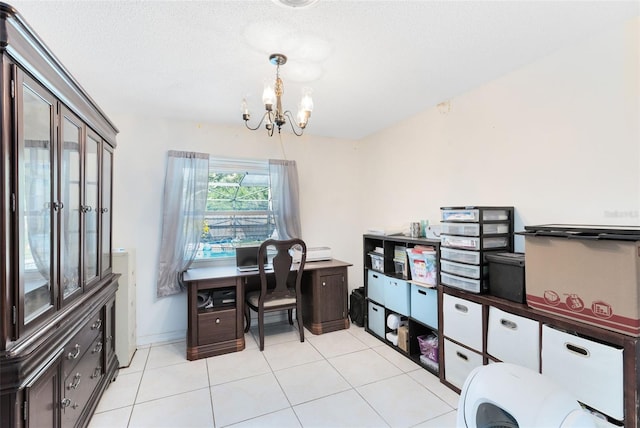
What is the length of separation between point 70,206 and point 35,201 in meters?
0.41

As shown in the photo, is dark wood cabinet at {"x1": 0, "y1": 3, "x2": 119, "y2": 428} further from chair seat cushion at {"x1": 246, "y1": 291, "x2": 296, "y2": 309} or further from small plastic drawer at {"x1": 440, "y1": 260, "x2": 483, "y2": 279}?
small plastic drawer at {"x1": 440, "y1": 260, "x2": 483, "y2": 279}

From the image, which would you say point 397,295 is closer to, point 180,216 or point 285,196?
point 285,196

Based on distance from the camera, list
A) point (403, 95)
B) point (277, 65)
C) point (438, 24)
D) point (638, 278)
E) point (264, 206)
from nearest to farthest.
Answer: point (638, 278) → point (438, 24) → point (277, 65) → point (403, 95) → point (264, 206)

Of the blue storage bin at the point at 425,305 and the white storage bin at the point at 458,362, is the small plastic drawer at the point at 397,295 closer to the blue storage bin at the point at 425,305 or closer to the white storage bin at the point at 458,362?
the blue storage bin at the point at 425,305

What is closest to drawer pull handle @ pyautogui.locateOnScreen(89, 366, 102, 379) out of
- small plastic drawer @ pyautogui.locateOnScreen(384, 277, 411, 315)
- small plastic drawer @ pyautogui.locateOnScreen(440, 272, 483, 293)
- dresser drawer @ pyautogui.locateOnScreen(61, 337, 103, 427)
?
dresser drawer @ pyautogui.locateOnScreen(61, 337, 103, 427)

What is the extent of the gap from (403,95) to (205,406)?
289 cm

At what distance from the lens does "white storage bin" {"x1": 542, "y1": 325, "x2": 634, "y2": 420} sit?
1.32 m

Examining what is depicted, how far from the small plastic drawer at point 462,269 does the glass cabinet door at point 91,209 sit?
246cm

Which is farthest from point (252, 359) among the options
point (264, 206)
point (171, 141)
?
point (171, 141)

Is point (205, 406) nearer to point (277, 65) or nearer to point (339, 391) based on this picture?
point (339, 391)

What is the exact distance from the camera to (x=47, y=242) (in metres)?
1.34

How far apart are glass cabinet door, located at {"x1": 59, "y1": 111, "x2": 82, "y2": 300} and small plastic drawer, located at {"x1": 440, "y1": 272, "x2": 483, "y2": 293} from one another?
7.92ft

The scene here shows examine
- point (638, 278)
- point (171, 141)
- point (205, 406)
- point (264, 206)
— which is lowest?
point (205, 406)

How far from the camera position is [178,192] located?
3086 mm
